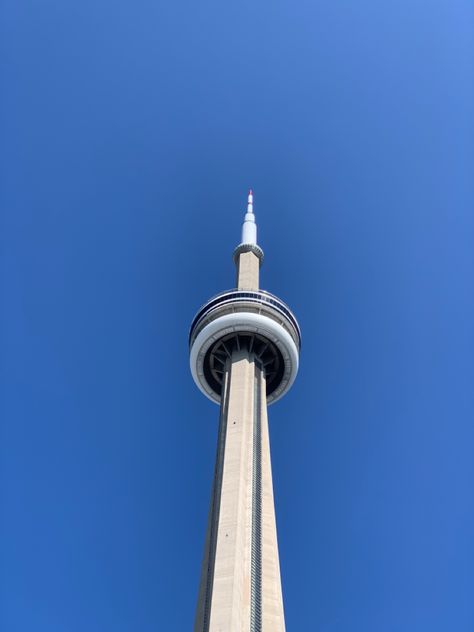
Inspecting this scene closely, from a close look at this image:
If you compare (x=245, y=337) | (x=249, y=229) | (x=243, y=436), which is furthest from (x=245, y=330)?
(x=249, y=229)

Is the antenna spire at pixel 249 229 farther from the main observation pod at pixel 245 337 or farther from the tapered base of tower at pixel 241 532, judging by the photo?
the tapered base of tower at pixel 241 532

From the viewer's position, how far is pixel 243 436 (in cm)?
3134

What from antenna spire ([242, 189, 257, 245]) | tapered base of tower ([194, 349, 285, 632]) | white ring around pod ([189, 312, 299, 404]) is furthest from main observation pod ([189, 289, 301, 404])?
antenna spire ([242, 189, 257, 245])

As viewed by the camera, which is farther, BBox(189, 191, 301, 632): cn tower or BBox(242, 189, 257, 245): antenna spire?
BBox(242, 189, 257, 245): antenna spire

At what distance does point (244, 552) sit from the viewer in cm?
2631

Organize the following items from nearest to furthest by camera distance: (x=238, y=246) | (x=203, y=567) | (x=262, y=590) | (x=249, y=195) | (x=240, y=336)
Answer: (x=262, y=590) → (x=203, y=567) → (x=240, y=336) → (x=238, y=246) → (x=249, y=195)

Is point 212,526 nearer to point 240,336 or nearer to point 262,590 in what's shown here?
point 262,590

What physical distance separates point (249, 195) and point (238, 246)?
29.6ft

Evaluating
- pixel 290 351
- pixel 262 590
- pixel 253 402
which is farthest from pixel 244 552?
pixel 290 351

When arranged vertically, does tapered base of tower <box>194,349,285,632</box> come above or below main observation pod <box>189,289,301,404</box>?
below

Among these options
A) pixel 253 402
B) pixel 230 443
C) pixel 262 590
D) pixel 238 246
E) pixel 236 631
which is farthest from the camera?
pixel 238 246

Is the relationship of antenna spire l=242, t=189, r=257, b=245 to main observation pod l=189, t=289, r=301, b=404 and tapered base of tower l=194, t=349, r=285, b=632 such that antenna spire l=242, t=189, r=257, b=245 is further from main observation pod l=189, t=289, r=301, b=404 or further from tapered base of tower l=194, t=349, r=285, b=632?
tapered base of tower l=194, t=349, r=285, b=632

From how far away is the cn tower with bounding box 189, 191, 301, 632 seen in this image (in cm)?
2420

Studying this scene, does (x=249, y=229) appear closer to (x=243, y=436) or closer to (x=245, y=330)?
(x=245, y=330)
